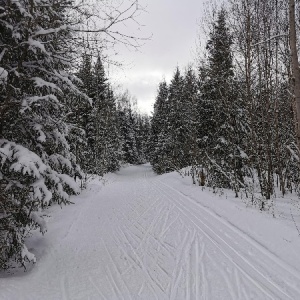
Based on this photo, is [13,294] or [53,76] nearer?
[13,294]

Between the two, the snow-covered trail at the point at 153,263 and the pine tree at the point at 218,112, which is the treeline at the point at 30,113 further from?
the pine tree at the point at 218,112

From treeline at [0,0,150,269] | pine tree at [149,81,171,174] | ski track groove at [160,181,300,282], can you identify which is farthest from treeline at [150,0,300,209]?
pine tree at [149,81,171,174]

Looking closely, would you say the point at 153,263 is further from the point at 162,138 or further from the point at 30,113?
the point at 162,138

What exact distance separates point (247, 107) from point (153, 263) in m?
8.79

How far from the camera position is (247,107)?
12.6m

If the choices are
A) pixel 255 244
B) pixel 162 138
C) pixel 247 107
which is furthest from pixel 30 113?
pixel 162 138

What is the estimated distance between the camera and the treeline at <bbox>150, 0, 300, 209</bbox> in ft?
39.3

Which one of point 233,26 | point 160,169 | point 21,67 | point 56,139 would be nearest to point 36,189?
point 56,139

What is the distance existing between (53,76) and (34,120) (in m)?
1.03

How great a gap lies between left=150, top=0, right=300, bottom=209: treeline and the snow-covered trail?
3.00 m

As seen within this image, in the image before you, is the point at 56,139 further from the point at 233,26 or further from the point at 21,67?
the point at 233,26

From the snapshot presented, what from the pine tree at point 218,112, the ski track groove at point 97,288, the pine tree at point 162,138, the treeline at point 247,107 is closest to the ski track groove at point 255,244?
the treeline at point 247,107

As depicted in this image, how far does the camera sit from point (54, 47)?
661cm

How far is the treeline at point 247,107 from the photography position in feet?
39.3
